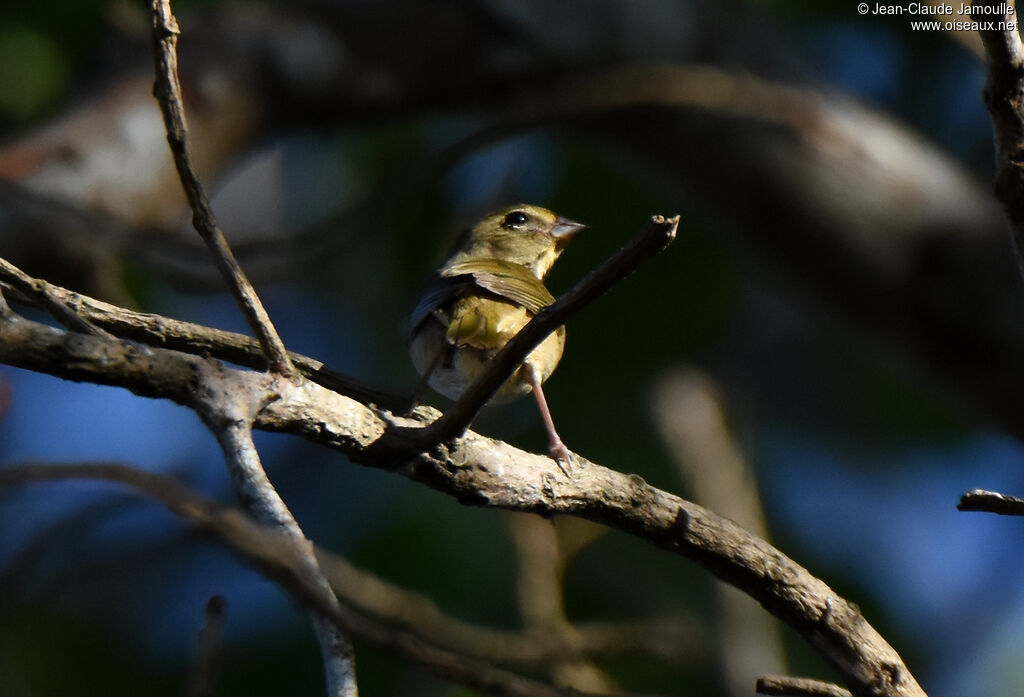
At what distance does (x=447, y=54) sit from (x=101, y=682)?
3.20m

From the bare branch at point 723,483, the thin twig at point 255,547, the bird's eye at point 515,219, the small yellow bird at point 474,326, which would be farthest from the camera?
the bare branch at point 723,483

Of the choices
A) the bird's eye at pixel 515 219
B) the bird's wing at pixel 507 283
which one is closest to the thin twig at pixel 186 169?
the bird's wing at pixel 507 283

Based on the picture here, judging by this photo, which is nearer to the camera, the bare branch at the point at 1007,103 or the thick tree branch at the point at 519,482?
the thick tree branch at the point at 519,482

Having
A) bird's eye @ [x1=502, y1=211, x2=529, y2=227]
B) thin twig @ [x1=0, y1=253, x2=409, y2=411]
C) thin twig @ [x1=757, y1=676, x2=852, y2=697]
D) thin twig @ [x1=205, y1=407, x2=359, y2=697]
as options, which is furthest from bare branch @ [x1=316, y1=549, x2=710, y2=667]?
thin twig @ [x1=205, y1=407, x2=359, y2=697]

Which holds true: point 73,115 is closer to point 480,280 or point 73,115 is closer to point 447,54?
point 447,54

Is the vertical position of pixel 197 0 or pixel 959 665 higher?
pixel 197 0

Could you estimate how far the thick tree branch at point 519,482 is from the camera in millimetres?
1431

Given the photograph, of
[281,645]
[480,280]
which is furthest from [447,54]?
[281,645]

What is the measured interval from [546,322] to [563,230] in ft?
8.67

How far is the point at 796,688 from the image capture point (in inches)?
72.9

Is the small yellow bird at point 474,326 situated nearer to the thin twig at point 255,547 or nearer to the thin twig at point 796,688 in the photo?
the thin twig at point 796,688

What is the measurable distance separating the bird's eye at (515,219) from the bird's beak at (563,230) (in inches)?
4.5

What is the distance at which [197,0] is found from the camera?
6105 millimetres

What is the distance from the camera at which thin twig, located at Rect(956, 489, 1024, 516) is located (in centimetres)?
178
